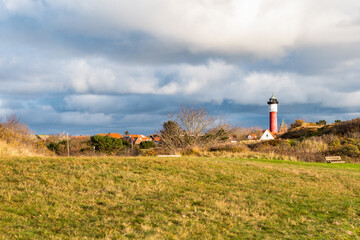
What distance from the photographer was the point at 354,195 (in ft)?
37.9

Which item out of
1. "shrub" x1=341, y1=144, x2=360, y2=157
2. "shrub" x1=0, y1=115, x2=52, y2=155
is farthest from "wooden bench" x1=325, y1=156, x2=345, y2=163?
"shrub" x1=0, y1=115, x2=52, y2=155

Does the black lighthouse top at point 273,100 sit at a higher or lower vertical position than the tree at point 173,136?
higher

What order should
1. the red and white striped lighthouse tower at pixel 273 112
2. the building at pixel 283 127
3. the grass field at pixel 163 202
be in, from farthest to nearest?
the building at pixel 283 127 → the red and white striped lighthouse tower at pixel 273 112 → the grass field at pixel 163 202

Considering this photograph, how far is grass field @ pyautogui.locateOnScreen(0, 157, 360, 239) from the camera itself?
661 cm

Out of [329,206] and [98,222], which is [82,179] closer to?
[98,222]

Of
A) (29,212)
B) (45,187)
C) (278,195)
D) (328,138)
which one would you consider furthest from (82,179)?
(328,138)

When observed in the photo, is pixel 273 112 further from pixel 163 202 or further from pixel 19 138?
pixel 163 202

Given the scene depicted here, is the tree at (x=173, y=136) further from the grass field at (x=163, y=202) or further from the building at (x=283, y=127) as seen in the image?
the building at (x=283, y=127)

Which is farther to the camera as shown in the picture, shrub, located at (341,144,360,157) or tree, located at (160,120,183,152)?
tree, located at (160,120,183,152)

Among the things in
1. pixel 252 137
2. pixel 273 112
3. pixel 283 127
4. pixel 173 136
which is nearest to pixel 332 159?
pixel 173 136

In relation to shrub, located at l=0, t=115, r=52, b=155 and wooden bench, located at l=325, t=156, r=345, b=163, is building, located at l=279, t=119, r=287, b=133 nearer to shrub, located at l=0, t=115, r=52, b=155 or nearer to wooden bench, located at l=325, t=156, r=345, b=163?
wooden bench, located at l=325, t=156, r=345, b=163

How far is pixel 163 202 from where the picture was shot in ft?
27.7

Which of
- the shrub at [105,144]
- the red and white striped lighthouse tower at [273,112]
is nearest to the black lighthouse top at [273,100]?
the red and white striped lighthouse tower at [273,112]

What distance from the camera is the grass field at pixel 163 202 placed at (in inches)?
260
